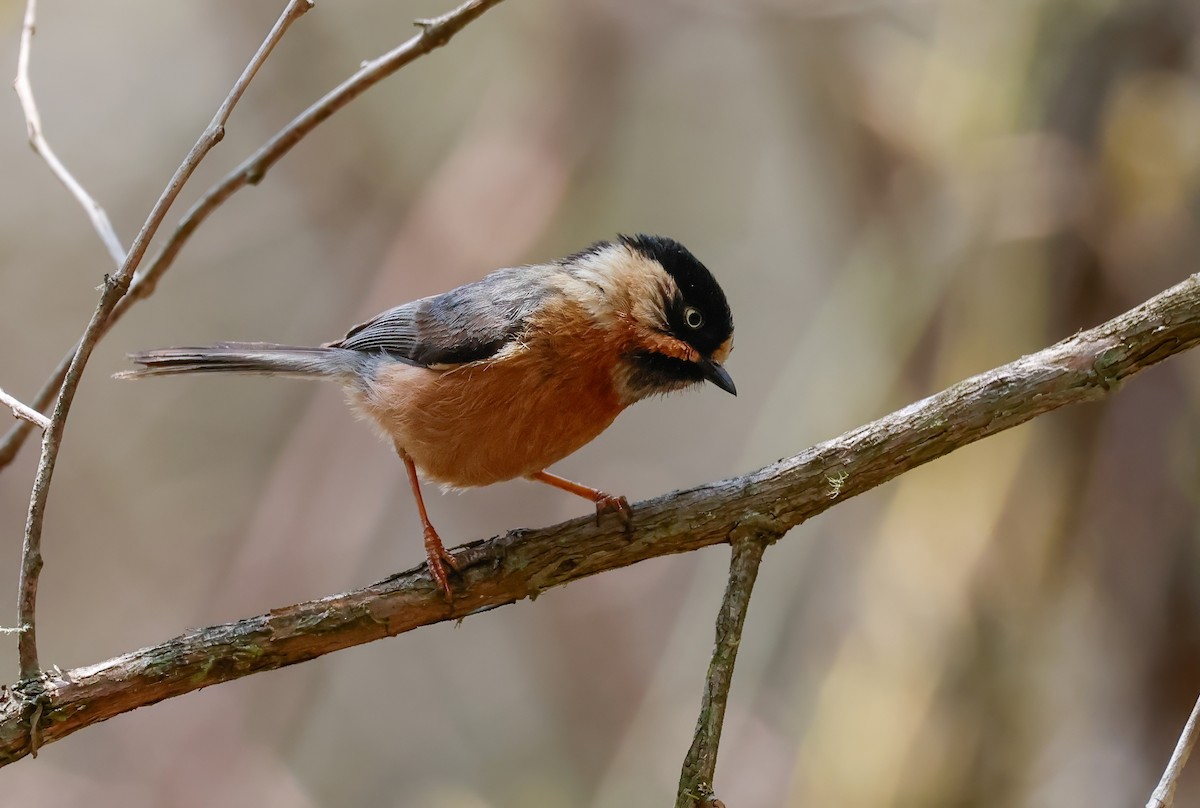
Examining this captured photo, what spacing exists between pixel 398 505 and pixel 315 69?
3.34m

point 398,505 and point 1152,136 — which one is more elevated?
point 398,505

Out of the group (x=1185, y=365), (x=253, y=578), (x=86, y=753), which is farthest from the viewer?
(x=86, y=753)

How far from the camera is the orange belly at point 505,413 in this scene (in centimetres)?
329

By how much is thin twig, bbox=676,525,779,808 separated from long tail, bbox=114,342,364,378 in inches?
83.4

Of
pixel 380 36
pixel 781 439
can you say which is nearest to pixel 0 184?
pixel 380 36

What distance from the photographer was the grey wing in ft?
11.2

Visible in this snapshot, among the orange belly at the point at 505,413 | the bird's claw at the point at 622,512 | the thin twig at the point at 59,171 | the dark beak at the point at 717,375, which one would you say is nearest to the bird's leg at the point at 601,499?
the bird's claw at the point at 622,512

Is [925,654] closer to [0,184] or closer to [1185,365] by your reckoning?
[1185,365]

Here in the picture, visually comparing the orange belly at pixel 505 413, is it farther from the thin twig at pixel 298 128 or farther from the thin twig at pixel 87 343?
the thin twig at pixel 87 343

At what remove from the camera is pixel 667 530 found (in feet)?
8.97

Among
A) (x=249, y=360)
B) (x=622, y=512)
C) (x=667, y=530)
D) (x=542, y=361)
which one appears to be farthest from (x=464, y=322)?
(x=667, y=530)

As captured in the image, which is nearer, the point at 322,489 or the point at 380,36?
the point at 322,489

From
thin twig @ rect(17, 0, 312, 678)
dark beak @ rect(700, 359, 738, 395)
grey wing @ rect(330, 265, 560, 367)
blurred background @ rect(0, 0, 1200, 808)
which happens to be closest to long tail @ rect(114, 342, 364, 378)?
grey wing @ rect(330, 265, 560, 367)

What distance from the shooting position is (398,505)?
23.1 ft
